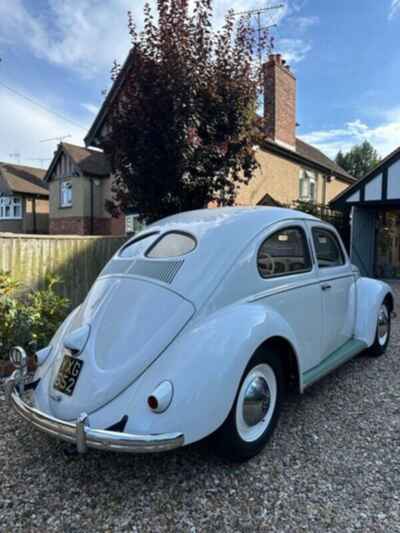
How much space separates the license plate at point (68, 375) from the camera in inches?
95.4


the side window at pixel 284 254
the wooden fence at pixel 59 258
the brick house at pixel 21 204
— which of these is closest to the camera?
the side window at pixel 284 254

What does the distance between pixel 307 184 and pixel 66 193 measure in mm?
12059

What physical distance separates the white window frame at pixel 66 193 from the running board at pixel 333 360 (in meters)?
16.0

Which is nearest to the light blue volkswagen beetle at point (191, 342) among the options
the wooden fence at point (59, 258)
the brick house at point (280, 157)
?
the wooden fence at point (59, 258)

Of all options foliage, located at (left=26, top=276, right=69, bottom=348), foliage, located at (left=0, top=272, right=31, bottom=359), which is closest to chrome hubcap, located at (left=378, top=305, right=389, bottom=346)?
foliage, located at (left=26, top=276, right=69, bottom=348)

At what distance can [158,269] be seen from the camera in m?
2.81

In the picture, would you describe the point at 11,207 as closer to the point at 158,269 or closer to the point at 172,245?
the point at 172,245

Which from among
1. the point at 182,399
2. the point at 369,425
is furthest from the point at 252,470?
the point at 369,425

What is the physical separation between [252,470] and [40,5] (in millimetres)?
9567

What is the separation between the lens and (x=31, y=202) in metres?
22.8

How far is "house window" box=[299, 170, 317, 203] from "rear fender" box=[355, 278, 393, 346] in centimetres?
1324

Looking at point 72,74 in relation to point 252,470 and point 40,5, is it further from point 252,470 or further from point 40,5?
point 252,470

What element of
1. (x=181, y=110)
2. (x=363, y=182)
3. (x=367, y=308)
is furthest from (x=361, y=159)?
(x=367, y=308)

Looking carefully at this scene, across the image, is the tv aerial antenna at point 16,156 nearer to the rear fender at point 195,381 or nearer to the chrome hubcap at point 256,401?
the rear fender at point 195,381
